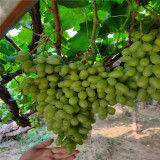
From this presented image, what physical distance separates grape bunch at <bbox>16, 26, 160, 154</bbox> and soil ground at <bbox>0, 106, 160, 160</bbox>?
3898mm

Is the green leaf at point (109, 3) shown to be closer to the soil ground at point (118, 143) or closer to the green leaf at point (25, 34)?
the green leaf at point (25, 34)

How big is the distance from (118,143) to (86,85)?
5108 mm

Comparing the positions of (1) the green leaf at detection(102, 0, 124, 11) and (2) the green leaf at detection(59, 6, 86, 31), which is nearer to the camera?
(1) the green leaf at detection(102, 0, 124, 11)

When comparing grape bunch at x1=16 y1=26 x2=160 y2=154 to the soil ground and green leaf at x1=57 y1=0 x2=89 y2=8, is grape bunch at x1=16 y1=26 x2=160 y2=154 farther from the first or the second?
the soil ground

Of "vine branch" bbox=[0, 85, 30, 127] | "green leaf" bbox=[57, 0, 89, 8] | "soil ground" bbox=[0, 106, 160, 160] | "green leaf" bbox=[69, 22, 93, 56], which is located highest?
"green leaf" bbox=[57, 0, 89, 8]

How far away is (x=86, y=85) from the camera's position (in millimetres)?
847

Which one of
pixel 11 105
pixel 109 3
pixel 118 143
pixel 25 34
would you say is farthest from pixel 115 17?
pixel 118 143

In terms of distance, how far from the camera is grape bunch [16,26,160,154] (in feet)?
2.48

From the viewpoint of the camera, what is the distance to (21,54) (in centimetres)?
86

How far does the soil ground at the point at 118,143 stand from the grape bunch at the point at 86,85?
390cm

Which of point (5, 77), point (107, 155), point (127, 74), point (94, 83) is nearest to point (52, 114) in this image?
point (94, 83)

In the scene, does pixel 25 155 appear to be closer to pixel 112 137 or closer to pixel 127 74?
pixel 127 74

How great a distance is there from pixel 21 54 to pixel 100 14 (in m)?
1.08

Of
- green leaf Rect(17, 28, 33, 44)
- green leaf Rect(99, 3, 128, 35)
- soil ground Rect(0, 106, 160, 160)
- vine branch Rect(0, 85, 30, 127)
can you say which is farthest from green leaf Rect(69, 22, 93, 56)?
soil ground Rect(0, 106, 160, 160)
